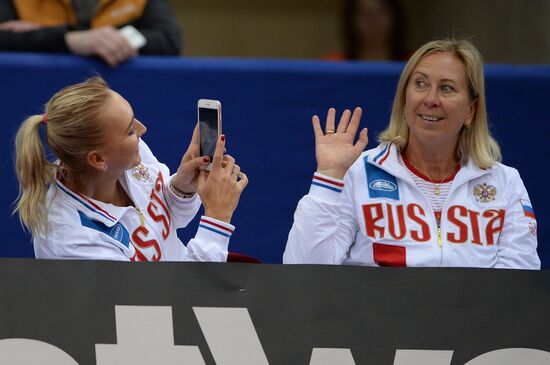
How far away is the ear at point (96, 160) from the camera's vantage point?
A: 3.34 m

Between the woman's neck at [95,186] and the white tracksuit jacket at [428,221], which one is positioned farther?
the white tracksuit jacket at [428,221]

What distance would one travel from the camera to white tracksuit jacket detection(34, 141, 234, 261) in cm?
322

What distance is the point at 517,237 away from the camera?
3633mm

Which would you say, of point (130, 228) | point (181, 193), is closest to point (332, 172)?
point (181, 193)

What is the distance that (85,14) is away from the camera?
16.8ft

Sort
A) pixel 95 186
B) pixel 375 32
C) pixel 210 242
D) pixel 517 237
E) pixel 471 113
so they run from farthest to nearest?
pixel 375 32
pixel 471 113
pixel 517 237
pixel 95 186
pixel 210 242

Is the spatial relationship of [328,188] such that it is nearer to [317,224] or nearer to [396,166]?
[317,224]

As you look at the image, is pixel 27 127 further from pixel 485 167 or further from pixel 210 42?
pixel 210 42

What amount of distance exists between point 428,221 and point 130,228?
1.02 m

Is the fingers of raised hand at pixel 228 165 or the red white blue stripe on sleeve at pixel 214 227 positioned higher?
the fingers of raised hand at pixel 228 165

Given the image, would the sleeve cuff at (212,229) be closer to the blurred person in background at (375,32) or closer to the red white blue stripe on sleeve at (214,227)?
the red white blue stripe on sleeve at (214,227)

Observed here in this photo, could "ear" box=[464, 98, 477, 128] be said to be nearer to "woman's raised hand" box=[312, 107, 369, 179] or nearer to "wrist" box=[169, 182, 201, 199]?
"woman's raised hand" box=[312, 107, 369, 179]

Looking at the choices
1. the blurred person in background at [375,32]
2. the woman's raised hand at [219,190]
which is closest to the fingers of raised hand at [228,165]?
the woman's raised hand at [219,190]

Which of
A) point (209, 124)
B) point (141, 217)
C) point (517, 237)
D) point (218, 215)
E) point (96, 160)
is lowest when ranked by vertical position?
point (517, 237)
